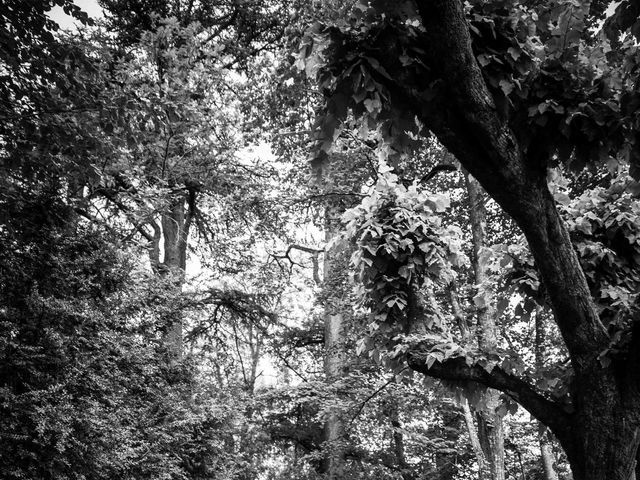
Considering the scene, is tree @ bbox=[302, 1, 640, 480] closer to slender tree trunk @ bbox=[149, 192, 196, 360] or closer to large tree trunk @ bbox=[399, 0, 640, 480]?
large tree trunk @ bbox=[399, 0, 640, 480]

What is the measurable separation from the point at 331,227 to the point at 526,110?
8.37 meters

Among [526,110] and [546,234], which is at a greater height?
[526,110]

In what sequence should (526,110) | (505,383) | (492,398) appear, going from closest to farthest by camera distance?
(526,110) → (505,383) → (492,398)

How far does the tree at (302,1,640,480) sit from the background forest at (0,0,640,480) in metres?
0.01

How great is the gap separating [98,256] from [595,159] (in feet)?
16.5

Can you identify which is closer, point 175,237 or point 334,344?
point 334,344

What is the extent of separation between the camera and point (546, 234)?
98.7 inches

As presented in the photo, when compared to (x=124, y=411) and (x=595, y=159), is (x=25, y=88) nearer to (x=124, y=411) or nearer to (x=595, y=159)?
(x=124, y=411)

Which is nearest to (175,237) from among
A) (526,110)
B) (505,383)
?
(505,383)

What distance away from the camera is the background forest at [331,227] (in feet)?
8.06

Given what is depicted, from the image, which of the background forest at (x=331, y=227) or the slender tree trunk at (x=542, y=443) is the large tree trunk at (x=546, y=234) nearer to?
the background forest at (x=331, y=227)

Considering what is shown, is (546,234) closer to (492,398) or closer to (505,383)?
(505,383)

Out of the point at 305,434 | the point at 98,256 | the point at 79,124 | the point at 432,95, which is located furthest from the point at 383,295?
the point at 305,434

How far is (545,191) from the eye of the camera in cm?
250
